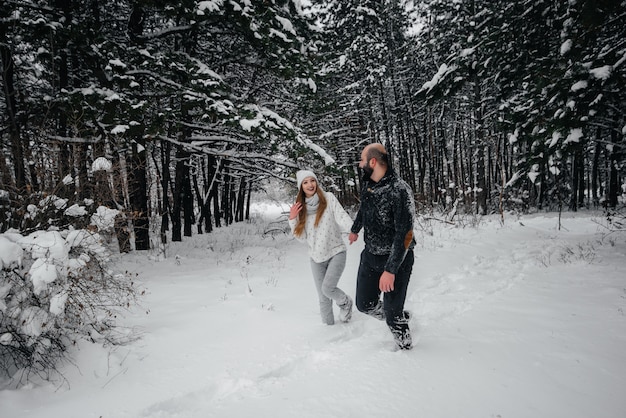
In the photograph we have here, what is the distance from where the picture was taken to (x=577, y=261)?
5785 millimetres

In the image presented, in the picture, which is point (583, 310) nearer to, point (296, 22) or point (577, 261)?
point (577, 261)

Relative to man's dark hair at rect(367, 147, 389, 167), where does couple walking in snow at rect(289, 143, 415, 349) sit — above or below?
below

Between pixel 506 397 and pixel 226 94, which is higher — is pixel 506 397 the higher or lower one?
the lower one

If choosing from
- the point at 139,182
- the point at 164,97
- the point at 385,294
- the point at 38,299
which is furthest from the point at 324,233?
the point at 139,182

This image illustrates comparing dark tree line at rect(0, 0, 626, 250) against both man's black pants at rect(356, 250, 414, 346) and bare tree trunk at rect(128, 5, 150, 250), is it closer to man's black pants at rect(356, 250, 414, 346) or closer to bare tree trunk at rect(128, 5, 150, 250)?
bare tree trunk at rect(128, 5, 150, 250)

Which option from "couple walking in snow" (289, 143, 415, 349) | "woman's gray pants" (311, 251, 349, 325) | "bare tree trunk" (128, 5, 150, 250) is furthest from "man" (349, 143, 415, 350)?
"bare tree trunk" (128, 5, 150, 250)

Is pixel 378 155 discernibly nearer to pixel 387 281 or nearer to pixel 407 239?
pixel 407 239

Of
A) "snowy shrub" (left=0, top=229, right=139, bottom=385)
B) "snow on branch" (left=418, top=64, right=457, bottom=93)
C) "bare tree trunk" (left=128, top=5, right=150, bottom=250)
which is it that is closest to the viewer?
"snowy shrub" (left=0, top=229, right=139, bottom=385)

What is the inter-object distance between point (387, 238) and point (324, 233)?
2.85 feet

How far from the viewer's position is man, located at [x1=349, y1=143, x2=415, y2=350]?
2.82m

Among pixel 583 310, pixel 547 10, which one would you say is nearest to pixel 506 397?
pixel 583 310

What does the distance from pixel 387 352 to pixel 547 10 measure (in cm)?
683

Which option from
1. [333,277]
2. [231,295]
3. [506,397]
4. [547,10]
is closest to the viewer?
[506,397]

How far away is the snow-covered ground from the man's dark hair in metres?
1.93
